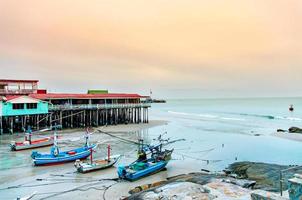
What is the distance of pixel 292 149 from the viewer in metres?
29.0

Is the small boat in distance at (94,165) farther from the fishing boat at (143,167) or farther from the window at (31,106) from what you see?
the window at (31,106)

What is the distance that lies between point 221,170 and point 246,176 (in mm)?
2513

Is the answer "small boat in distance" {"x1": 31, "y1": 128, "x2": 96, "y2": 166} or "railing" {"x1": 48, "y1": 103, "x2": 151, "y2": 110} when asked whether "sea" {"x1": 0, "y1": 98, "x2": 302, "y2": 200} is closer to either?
"small boat in distance" {"x1": 31, "y1": 128, "x2": 96, "y2": 166}

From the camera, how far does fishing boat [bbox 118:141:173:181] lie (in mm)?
17703

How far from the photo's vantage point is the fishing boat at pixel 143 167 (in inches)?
697

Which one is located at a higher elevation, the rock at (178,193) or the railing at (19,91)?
the railing at (19,91)

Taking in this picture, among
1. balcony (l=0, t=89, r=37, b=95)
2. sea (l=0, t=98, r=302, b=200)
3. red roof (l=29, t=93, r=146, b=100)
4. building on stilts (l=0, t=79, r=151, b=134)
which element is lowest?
sea (l=0, t=98, r=302, b=200)

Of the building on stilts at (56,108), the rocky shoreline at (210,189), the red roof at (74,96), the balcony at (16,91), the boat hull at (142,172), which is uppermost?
the balcony at (16,91)

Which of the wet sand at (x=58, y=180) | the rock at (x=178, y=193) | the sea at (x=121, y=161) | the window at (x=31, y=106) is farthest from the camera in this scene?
the window at (x=31, y=106)

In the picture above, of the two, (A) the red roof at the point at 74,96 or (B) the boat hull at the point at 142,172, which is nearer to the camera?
(B) the boat hull at the point at 142,172

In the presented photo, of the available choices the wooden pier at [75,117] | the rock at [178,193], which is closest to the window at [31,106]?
the wooden pier at [75,117]

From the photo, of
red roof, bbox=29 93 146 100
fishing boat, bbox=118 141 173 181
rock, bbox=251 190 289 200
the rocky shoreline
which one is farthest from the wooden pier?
rock, bbox=251 190 289 200

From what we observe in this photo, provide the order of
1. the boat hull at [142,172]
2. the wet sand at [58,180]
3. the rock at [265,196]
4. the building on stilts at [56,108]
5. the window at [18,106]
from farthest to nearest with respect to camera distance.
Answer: the building on stilts at [56,108]
the window at [18,106]
the boat hull at [142,172]
the wet sand at [58,180]
the rock at [265,196]

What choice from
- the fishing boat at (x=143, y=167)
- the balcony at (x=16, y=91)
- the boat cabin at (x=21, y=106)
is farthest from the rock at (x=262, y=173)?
the balcony at (x=16, y=91)
